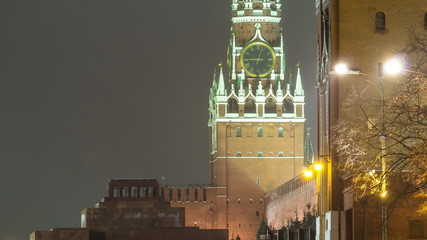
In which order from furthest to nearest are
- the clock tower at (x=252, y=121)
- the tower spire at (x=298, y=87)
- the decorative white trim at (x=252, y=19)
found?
the decorative white trim at (x=252, y=19)
the tower spire at (x=298, y=87)
the clock tower at (x=252, y=121)

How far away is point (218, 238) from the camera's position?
453 feet

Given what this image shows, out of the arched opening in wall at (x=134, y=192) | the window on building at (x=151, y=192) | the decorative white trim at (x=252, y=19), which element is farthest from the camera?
the decorative white trim at (x=252, y=19)

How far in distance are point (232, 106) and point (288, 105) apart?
21.0ft

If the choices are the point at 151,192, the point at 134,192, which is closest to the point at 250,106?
the point at 151,192

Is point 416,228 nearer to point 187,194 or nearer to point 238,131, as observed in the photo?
point 238,131

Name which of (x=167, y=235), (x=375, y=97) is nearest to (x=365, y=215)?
(x=375, y=97)

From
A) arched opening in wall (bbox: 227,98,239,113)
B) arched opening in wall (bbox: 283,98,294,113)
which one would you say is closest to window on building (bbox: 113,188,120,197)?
arched opening in wall (bbox: 227,98,239,113)

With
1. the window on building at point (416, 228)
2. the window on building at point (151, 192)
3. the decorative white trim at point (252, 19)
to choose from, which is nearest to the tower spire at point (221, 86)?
the decorative white trim at point (252, 19)

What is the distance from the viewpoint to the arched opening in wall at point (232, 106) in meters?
191

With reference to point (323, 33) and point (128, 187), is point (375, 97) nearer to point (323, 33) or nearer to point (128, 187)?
point (323, 33)

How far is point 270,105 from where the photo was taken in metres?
192

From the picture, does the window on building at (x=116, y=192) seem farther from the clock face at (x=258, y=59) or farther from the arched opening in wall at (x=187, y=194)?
the clock face at (x=258, y=59)

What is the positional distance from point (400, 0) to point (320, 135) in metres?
7.49

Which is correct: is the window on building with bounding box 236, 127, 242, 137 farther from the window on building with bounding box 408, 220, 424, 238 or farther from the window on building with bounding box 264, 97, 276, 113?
the window on building with bounding box 408, 220, 424, 238
